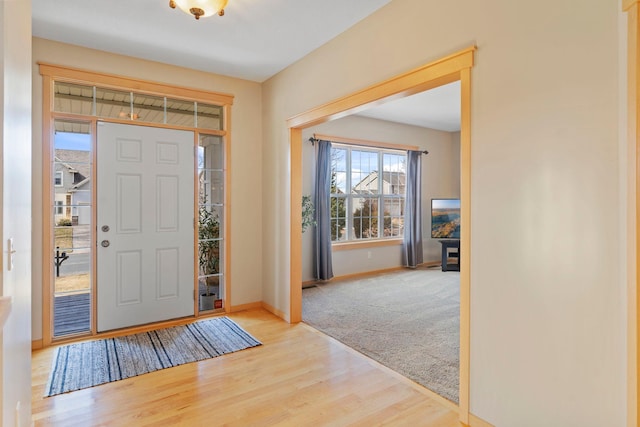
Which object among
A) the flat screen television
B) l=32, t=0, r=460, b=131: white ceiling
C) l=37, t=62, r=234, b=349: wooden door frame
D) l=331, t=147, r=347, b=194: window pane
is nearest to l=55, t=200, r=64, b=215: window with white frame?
l=37, t=62, r=234, b=349: wooden door frame

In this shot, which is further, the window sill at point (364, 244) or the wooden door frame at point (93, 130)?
the window sill at point (364, 244)

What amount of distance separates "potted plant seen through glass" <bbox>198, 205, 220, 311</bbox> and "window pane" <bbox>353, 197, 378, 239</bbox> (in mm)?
2771

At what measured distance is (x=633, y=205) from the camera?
4.85 ft

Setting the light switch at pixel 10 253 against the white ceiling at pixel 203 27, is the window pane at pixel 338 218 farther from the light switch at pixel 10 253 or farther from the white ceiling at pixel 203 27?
the light switch at pixel 10 253

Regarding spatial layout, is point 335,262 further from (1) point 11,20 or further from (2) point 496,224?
(1) point 11,20

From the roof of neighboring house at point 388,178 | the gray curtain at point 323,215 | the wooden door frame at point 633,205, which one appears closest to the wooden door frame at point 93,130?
the gray curtain at point 323,215

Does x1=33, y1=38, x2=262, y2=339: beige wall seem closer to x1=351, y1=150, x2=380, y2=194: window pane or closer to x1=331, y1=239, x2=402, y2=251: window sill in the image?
x1=331, y1=239, x2=402, y2=251: window sill

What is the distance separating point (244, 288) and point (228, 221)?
851 mm

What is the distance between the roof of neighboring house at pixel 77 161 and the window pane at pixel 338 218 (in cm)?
363

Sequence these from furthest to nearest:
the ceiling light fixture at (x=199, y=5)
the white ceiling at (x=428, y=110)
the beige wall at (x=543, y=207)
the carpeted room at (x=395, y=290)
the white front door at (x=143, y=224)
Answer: the white ceiling at (x=428, y=110) < the white front door at (x=143, y=224) < the carpeted room at (x=395, y=290) < the ceiling light fixture at (x=199, y=5) < the beige wall at (x=543, y=207)

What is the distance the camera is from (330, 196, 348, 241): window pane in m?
6.16

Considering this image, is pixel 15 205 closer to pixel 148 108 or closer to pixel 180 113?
pixel 148 108

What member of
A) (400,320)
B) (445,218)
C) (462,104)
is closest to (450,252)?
(445,218)

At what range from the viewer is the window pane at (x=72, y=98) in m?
3.41
